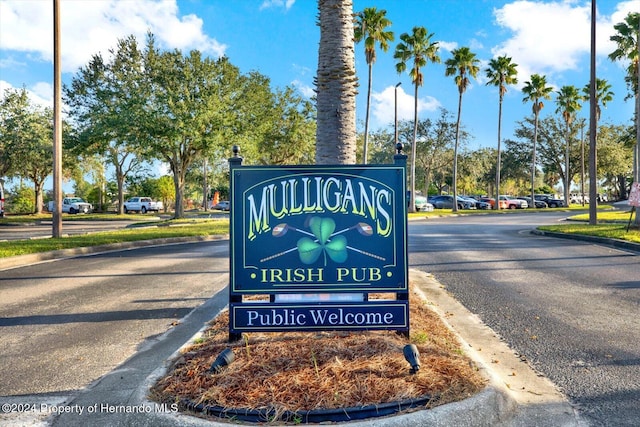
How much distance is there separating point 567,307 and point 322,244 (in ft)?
14.8

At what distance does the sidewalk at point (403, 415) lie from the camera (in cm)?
334

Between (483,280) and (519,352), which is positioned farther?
(483,280)

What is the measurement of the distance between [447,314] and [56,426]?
4827 millimetres

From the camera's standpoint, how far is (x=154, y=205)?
53.4m

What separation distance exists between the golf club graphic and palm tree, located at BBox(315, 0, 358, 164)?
196 cm

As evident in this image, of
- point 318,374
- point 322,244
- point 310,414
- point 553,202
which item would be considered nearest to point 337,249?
point 322,244

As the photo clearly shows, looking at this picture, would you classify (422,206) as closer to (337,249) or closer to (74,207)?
Result: (74,207)

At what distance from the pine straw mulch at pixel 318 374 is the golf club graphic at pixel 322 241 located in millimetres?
756

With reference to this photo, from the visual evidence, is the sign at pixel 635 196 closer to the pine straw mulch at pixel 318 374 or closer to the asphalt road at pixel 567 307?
the asphalt road at pixel 567 307

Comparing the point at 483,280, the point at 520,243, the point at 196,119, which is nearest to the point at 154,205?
the point at 196,119

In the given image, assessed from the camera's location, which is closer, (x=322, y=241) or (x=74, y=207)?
(x=322, y=241)

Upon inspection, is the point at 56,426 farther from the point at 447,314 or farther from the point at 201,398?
the point at 447,314

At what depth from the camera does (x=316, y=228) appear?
4.63 metres

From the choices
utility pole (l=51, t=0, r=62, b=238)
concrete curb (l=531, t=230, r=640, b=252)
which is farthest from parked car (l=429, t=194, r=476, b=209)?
utility pole (l=51, t=0, r=62, b=238)
